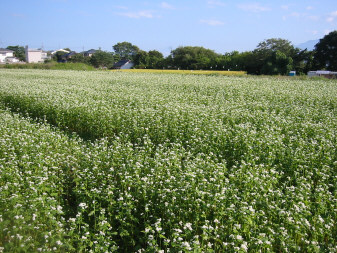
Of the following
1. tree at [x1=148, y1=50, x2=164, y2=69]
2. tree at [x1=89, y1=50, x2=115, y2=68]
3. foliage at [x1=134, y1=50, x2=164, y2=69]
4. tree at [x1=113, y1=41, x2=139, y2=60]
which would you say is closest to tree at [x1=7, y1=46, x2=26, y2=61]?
tree at [x1=113, y1=41, x2=139, y2=60]

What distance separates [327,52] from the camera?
57094 millimetres

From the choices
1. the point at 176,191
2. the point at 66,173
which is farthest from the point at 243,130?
the point at 66,173

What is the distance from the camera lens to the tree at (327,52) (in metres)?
56.3

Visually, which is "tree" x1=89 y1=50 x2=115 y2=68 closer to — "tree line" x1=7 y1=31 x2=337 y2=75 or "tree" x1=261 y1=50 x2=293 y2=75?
"tree line" x1=7 y1=31 x2=337 y2=75

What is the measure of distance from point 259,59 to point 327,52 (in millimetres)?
12978

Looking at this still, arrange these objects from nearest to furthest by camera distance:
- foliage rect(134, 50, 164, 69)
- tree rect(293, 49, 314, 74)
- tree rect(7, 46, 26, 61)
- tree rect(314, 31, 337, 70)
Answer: tree rect(314, 31, 337, 70) < tree rect(293, 49, 314, 74) < foliage rect(134, 50, 164, 69) < tree rect(7, 46, 26, 61)

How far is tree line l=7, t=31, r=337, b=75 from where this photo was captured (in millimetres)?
49500

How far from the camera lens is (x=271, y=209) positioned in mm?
4688

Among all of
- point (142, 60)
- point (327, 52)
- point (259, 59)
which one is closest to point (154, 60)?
point (142, 60)

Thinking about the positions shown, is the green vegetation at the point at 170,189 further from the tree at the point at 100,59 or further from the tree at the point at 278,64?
the tree at the point at 100,59

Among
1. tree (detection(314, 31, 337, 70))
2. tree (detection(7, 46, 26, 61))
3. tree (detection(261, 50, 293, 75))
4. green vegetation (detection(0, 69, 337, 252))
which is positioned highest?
tree (detection(7, 46, 26, 61))

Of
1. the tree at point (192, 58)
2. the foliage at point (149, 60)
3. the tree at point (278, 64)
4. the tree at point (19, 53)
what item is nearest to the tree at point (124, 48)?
the tree at point (19, 53)

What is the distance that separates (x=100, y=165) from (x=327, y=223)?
4.78 metres

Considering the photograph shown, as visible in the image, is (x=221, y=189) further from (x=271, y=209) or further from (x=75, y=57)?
(x=75, y=57)
